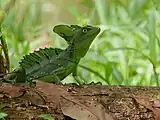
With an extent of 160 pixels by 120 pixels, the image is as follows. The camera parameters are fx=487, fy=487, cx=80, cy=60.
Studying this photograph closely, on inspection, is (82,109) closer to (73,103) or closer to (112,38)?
(73,103)

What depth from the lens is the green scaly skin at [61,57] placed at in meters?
1.84

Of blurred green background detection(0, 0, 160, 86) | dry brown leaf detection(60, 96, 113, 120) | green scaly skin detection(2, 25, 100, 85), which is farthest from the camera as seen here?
blurred green background detection(0, 0, 160, 86)

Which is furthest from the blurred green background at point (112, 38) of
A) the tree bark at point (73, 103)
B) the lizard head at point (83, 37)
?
the tree bark at point (73, 103)

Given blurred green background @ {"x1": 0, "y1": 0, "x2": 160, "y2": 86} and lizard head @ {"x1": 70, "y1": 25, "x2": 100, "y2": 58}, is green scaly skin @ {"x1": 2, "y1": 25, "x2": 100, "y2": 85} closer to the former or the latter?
lizard head @ {"x1": 70, "y1": 25, "x2": 100, "y2": 58}

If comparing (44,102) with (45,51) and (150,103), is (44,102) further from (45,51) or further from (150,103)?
(45,51)

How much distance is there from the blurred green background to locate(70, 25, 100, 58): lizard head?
0.58 metres

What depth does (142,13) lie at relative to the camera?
3.82 m

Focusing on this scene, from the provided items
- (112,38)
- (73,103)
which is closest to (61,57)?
(73,103)

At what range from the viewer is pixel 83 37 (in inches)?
75.3

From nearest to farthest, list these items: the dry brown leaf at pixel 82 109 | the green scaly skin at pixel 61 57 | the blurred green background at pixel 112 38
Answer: the dry brown leaf at pixel 82 109 < the green scaly skin at pixel 61 57 < the blurred green background at pixel 112 38

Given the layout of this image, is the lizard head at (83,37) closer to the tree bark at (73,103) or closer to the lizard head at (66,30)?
the lizard head at (66,30)

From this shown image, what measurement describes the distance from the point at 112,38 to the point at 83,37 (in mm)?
1800

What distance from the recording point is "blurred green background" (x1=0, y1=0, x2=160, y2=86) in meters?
2.87

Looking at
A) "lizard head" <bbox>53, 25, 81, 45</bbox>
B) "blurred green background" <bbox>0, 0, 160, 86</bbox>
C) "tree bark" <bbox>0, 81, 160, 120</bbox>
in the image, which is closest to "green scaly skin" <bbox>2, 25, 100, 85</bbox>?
"lizard head" <bbox>53, 25, 81, 45</bbox>
